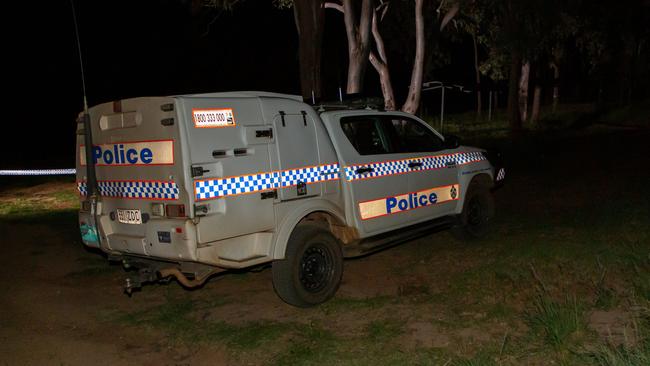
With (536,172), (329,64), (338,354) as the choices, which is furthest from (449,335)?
(329,64)

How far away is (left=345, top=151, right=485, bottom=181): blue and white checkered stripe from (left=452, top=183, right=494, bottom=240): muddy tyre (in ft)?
1.32

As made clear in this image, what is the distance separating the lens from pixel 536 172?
1427 centimetres

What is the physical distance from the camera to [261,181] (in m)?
5.73

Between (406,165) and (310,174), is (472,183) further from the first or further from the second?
(310,174)

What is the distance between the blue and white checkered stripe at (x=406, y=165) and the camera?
6652 millimetres

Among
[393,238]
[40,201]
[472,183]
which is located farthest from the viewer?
[40,201]

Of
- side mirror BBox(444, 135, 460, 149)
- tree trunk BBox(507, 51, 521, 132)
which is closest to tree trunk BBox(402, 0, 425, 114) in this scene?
tree trunk BBox(507, 51, 521, 132)

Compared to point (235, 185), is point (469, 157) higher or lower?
lower

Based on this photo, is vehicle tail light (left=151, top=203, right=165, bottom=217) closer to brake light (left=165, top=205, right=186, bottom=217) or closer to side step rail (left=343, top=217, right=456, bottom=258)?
brake light (left=165, top=205, right=186, bottom=217)

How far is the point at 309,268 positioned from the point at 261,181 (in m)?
1.04

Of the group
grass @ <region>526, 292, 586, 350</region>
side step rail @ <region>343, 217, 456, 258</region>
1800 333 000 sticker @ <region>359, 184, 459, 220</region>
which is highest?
1800 333 000 sticker @ <region>359, 184, 459, 220</region>

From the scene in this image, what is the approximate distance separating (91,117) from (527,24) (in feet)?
74.2

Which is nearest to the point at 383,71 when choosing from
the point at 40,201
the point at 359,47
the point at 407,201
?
the point at 359,47

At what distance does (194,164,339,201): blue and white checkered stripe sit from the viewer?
5.39 m
